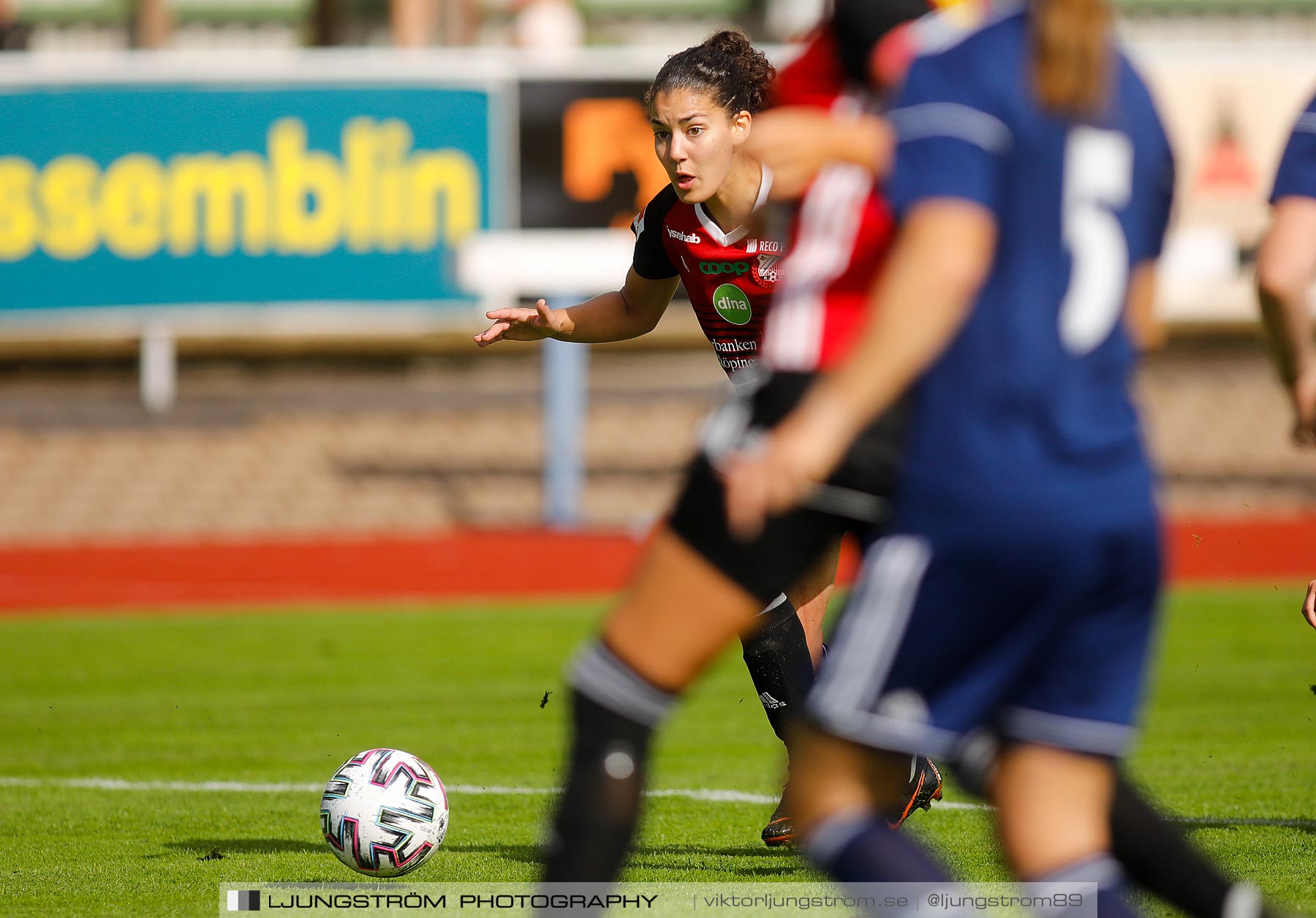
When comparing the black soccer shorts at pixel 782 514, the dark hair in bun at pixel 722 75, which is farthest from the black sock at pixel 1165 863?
the dark hair in bun at pixel 722 75

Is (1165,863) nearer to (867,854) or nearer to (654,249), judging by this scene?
(867,854)

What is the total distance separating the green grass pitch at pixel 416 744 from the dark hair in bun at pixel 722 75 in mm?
2046

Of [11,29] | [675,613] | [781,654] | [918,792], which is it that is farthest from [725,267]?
[11,29]

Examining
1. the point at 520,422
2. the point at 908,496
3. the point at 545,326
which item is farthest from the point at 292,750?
the point at 520,422

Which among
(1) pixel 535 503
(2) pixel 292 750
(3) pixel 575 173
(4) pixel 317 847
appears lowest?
(1) pixel 535 503

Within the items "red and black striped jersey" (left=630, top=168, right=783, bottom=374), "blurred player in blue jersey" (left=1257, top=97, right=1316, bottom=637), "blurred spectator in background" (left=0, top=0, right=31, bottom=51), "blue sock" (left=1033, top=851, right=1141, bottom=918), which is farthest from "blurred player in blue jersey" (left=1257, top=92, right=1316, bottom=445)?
"blurred spectator in background" (left=0, top=0, right=31, bottom=51)

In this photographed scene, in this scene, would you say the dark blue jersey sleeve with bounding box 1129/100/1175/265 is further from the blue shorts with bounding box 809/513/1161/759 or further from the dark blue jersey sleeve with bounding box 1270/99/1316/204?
the dark blue jersey sleeve with bounding box 1270/99/1316/204

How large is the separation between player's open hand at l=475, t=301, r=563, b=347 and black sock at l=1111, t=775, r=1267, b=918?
1.96 m

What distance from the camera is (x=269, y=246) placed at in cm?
1742

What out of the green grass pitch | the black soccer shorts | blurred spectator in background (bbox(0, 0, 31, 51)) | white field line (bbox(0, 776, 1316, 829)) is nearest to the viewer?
the black soccer shorts

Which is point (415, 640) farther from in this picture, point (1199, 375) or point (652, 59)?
point (1199, 375)

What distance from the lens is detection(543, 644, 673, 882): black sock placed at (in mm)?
2963

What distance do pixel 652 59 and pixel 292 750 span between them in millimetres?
10761

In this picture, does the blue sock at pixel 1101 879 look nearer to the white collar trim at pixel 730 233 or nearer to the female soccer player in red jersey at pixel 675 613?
the female soccer player in red jersey at pixel 675 613
